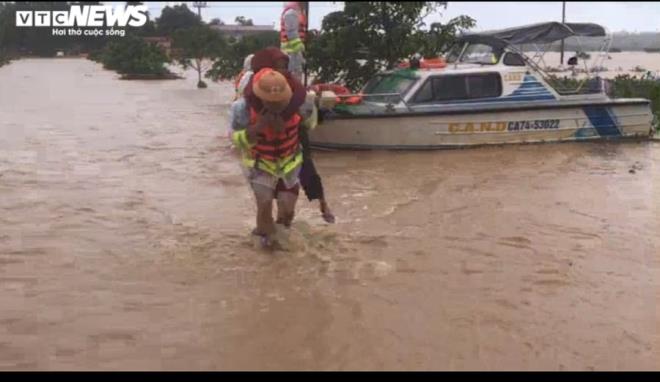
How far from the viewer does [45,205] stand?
805cm

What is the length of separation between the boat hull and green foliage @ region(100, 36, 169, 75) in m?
22.1

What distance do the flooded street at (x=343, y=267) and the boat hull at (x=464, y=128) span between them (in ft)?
1.02

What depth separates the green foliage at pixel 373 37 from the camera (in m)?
13.9

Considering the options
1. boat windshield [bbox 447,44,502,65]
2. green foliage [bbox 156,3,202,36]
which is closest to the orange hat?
boat windshield [bbox 447,44,502,65]

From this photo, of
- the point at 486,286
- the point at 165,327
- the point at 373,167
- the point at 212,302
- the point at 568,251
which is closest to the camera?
the point at 165,327

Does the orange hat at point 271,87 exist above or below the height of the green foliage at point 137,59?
below

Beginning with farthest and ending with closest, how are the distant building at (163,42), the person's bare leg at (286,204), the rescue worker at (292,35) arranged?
1. the distant building at (163,42)
2. the rescue worker at (292,35)
3. the person's bare leg at (286,204)

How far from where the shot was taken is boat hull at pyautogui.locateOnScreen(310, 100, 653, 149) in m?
11.5

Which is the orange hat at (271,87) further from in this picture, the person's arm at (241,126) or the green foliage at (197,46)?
the green foliage at (197,46)

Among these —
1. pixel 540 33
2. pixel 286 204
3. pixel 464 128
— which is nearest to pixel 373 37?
pixel 540 33

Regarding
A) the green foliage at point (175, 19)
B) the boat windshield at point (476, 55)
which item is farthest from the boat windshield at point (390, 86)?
the green foliage at point (175, 19)
